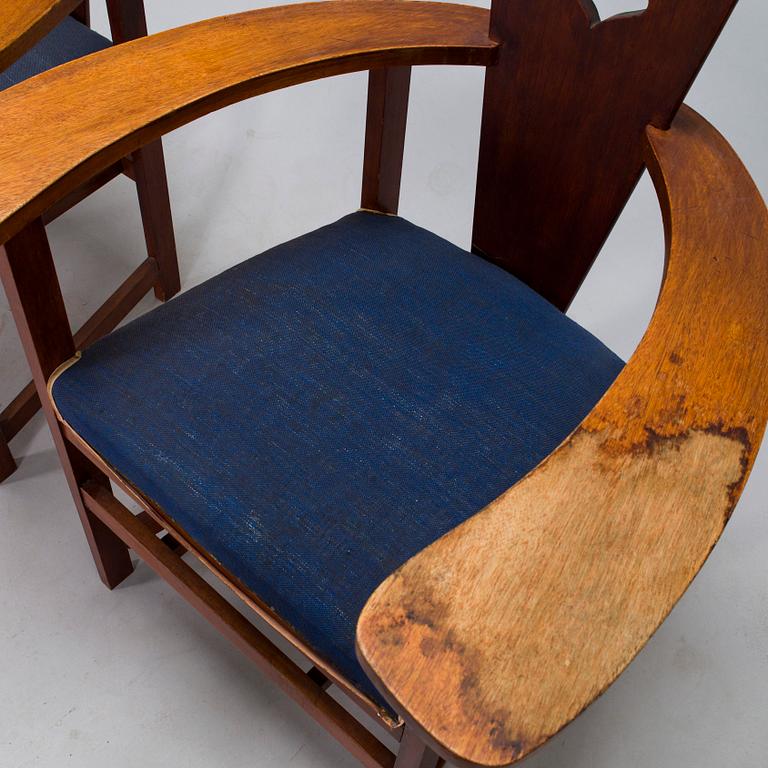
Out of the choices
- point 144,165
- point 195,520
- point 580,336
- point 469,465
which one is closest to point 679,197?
point 580,336

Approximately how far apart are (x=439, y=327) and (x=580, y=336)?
0.17 metres

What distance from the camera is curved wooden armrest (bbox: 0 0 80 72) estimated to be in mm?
913

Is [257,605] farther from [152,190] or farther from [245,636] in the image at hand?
[152,190]

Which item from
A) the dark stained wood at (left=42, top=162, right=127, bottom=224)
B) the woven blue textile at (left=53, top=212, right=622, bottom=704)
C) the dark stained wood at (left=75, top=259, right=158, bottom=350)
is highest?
the woven blue textile at (left=53, top=212, right=622, bottom=704)

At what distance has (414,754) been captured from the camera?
767 millimetres

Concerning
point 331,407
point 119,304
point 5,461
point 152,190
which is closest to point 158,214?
point 152,190

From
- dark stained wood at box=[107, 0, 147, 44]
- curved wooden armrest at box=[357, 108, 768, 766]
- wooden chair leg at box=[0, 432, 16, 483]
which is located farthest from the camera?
wooden chair leg at box=[0, 432, 16, 483]

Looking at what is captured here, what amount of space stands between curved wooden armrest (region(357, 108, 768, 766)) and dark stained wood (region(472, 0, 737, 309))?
250 mm

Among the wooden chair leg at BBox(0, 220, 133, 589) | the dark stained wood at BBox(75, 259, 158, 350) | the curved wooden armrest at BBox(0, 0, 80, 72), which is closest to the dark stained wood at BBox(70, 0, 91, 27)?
the dark stained wood at BBox(75, 259, 158, 350)

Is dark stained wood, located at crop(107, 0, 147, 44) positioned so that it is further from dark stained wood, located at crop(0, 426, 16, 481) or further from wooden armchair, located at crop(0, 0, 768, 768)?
dark stained wood, located at crop(0, 426, 16, 481)

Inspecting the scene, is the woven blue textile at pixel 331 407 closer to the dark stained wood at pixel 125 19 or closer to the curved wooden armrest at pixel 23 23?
the curved wooden armrest at pixel 23 23

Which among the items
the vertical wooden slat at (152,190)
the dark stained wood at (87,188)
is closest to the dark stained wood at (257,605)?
the dark stained wood at (87,188)

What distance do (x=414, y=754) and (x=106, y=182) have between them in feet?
3.42

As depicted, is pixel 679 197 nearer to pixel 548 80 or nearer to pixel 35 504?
pixel 548 80
